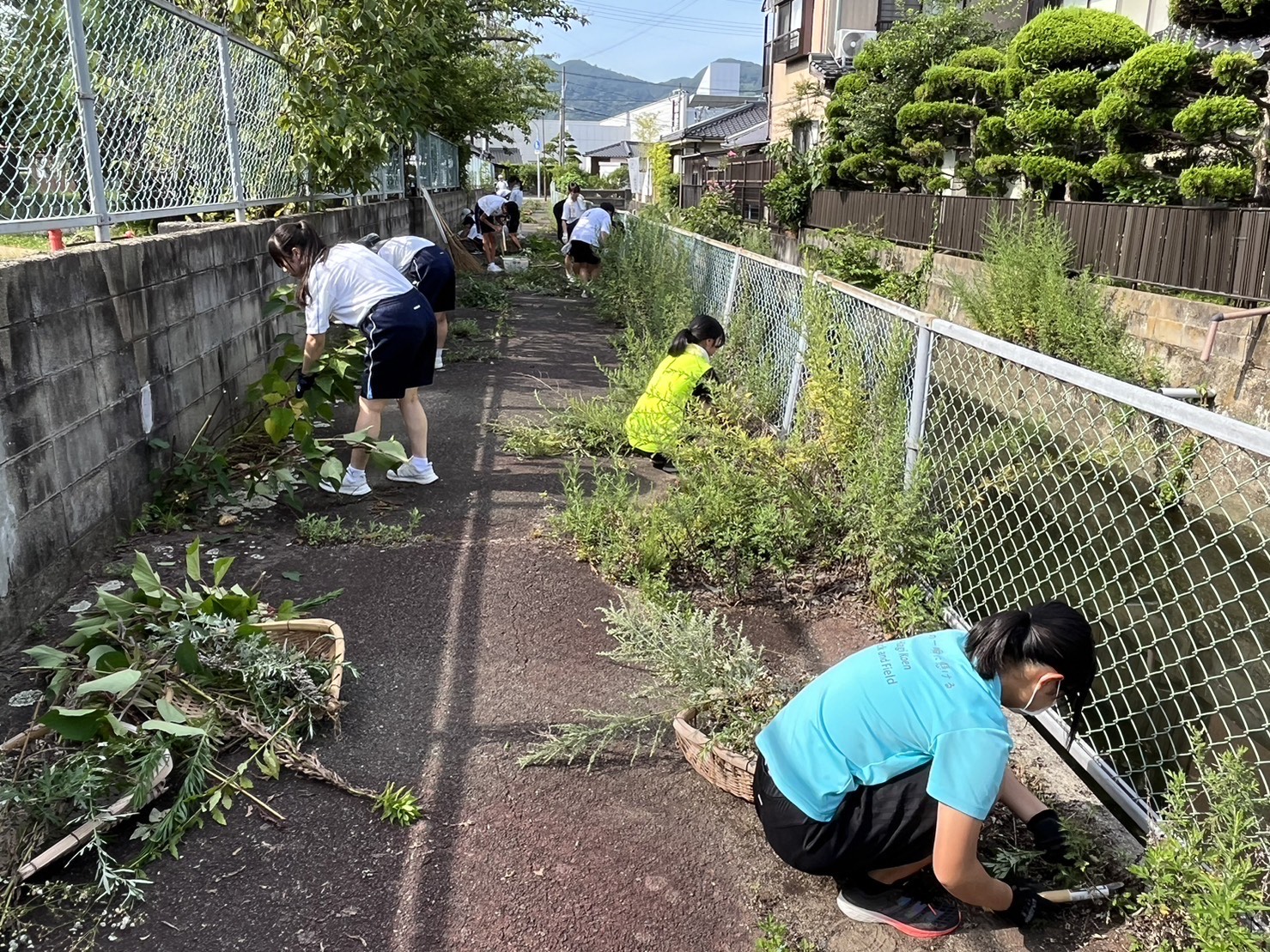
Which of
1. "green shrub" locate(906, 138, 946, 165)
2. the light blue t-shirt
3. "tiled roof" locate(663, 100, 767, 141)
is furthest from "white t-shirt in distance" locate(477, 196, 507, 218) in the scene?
"tiled roof" locate(663, 100, 767, 141)

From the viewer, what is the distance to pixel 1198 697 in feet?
12.5

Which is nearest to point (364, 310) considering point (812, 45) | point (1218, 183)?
point (1218, 183)

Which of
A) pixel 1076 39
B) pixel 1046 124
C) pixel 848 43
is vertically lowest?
pixel 1046 124

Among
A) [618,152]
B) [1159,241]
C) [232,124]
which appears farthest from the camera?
[618,152]

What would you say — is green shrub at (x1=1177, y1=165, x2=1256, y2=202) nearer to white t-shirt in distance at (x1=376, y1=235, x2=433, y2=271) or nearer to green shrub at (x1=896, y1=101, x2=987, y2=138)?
green shrub at (x1=896, y1=101, x2=987, y2=138)

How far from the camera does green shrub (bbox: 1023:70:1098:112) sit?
928 cm

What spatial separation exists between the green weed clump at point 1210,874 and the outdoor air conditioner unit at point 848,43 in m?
20.4

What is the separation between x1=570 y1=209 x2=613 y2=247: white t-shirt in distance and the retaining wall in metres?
7.51

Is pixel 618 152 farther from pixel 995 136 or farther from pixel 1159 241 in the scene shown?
pixel 1159 241

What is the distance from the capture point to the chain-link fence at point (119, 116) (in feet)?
11.7

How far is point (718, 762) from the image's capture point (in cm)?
263

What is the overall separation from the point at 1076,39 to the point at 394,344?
27.1 feet

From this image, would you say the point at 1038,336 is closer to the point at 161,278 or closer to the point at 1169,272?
the point at 1169,272

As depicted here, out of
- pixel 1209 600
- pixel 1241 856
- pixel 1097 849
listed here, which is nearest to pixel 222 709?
pixel 1097 849
